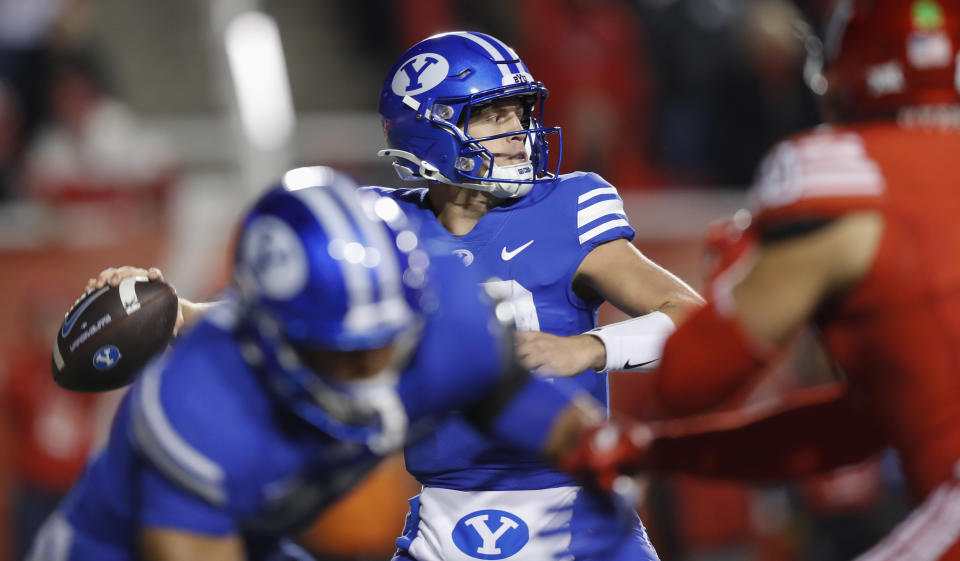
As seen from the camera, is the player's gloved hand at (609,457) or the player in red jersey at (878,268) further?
the player's gloved hand at (609,457)

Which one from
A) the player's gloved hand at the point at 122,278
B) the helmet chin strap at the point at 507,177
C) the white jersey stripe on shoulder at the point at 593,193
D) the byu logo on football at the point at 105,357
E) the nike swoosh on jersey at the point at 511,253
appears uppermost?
the helmet chin strap at the point at 507,177

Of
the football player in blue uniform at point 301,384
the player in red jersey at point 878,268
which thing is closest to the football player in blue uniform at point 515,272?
the football player in blue uniform at point 301,384

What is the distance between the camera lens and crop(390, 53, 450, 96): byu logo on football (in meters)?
2.83

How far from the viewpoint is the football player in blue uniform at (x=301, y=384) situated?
187 centimetres

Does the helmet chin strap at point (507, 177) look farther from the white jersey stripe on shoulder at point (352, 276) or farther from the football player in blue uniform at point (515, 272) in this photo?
the white jersey stripe on shoulder at point (352, 276)

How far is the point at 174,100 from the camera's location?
805 centimetres

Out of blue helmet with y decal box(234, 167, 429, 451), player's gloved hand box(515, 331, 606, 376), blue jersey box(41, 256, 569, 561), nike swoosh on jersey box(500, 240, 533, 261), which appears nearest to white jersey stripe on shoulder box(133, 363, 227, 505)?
blue jersey box(41, 256, 569, 561)

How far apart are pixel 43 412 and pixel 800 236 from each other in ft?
17.3

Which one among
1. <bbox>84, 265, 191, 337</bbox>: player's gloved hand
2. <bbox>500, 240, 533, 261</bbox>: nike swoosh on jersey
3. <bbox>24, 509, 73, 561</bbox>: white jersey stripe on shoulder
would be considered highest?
<bbox>84, 265, 191, 337</bbox>: player's gloved hand

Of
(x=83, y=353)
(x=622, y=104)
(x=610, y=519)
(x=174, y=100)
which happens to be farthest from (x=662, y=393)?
(x=174, y=100)

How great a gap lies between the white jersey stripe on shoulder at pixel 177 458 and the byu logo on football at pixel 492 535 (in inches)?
34.2

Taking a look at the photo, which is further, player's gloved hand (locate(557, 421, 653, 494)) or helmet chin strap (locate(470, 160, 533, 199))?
helmet chin strap (locate(470, 160, 533, 199))

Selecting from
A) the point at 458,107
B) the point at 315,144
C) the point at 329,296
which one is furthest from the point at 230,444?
the point at 315,144

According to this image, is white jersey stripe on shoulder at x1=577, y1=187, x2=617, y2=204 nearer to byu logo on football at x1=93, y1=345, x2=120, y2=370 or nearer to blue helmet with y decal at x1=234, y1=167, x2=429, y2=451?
blue helmet with y decal at x1=234, y1=167, x2=429, y2=451
